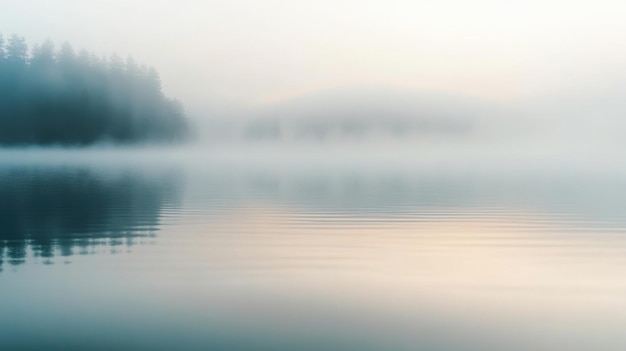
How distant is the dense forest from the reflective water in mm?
140542

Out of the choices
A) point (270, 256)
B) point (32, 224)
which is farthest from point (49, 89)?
point (270, 256)

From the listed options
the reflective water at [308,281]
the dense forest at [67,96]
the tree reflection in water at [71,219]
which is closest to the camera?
the reflective water at [308,281]

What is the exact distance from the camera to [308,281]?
16.2m

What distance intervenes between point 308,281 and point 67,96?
16386 cm

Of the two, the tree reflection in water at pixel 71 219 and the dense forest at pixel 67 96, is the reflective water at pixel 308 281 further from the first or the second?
the dense forest at pixel 67 96

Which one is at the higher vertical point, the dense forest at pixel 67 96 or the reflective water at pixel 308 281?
the dense forest at pixel 67 96

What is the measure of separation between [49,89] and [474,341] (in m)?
169

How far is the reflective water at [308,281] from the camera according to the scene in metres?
11.9

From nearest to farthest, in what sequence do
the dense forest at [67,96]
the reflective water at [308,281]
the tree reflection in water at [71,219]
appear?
the reflective water at [308,281] < the tree reflection in water at [71,219] < the dense forest at [67,96]

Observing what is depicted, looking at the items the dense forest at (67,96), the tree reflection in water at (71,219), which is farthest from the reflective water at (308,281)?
the dense forest at (67,96)

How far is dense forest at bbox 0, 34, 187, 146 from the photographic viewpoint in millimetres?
158250

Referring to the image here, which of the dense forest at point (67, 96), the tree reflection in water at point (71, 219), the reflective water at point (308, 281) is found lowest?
the reflective water at point (308, 281)

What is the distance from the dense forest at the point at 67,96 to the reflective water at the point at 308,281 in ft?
461

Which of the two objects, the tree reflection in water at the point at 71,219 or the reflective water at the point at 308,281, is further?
the tree reflection in water at the point at 71,219
